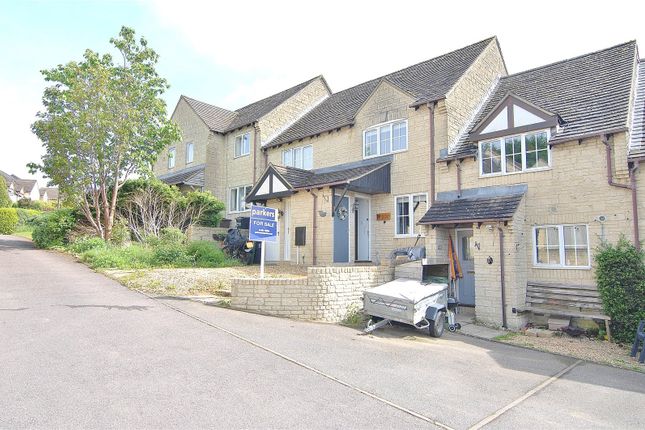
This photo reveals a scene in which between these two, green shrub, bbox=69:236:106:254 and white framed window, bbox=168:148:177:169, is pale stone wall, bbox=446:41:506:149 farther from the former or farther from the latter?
white framed window, bbox=168:148:177:169

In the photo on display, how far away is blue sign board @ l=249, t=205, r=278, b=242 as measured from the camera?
456 inches

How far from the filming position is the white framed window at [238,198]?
24703mm

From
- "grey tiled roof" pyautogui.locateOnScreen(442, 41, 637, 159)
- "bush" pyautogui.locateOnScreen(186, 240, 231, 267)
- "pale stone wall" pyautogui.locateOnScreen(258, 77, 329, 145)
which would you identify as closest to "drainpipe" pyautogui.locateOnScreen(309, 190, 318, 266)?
"bush" pyautogui.locateOnScreen(186, 240, 231, 267)

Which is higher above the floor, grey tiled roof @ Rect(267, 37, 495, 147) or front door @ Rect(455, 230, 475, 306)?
grey tiled roof @ Rect(267, 37, 495, 147)

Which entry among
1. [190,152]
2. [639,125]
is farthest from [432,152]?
[190,152]

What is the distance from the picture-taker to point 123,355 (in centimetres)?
691

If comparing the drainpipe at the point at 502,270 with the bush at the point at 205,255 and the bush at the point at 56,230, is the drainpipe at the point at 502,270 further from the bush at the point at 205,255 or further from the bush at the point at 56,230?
the bush at the point at 56,230

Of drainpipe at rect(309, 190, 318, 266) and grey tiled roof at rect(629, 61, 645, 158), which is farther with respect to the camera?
drainpipe at rect(309, 190, 318, 266)

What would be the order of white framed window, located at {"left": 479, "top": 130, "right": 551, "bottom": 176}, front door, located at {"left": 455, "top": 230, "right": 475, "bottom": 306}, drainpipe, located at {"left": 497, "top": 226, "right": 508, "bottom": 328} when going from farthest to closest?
front door, located at {"left": 455, "top": 230, "right": 475, "bottom": 306}
white framed window, located at {"left": 479, "top": 130, "right": 551, "bottom": 176}
drainpipe, located at {"left": 497, "top": 226, "right": 508, "bottom": 328}

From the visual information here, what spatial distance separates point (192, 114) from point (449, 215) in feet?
68.3

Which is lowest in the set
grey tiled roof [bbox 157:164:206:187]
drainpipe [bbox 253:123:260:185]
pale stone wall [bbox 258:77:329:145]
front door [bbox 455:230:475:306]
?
front door [bbox 455:230:475:306]

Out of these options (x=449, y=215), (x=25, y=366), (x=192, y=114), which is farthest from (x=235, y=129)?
(x=25, y=366)

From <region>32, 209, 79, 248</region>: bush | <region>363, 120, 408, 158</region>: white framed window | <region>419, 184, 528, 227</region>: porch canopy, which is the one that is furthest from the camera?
<region>32, 209, 79, 248</region>: bush

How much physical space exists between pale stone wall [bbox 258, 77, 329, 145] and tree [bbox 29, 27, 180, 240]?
5.05 meters
